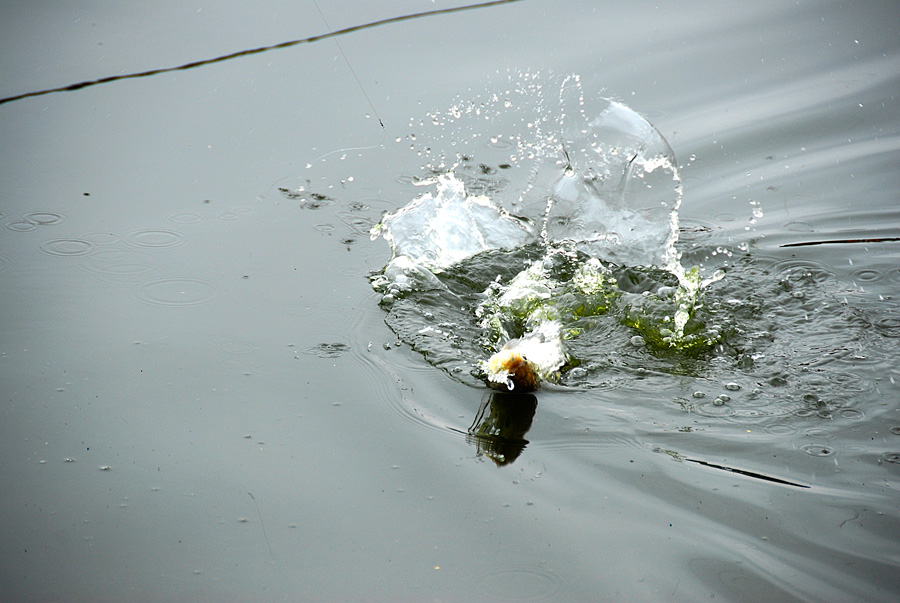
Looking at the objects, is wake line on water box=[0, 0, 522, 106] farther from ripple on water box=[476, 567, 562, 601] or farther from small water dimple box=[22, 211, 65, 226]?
ripple on water box=[476, 567, 562, 601]

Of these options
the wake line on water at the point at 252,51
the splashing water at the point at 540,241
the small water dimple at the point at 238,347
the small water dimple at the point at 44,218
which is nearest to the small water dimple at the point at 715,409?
the splashing water at the point at 540,241

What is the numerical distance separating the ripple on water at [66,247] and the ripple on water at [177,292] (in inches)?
18.2

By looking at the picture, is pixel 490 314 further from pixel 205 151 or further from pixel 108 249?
pixel 205 151

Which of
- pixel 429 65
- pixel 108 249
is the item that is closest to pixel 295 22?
pixel 429 65

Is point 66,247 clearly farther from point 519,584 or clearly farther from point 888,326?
point 888,326

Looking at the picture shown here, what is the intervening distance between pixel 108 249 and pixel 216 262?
1.63ft

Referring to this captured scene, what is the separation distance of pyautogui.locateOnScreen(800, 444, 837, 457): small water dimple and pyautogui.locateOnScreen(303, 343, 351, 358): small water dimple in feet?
4.96

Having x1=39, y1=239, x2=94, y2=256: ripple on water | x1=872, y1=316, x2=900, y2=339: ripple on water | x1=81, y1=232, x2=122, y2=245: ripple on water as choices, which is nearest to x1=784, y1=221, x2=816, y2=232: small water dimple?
x1=872, y1=316, x2=900, y2=339: ripple on water

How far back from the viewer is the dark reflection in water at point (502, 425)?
7.50ft

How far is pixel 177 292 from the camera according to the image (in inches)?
123

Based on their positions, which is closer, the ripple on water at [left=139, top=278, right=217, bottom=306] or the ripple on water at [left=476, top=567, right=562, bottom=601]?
the ripple on water at [left=476, top=567, right=562, bottom=601]

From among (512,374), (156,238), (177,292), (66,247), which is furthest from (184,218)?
(512,374)

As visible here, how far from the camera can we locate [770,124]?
457 cm

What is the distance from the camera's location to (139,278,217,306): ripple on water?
3062 millimetres
